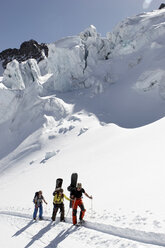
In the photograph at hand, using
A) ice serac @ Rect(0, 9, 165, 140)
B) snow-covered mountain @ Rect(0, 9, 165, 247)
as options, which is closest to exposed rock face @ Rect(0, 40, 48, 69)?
snow-covered mountain @ Rect(0, 9, 165, 247)

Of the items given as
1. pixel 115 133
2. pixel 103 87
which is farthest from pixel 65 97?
pixel 115 133

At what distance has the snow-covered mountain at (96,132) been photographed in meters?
8.86

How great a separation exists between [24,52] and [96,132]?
346 feet

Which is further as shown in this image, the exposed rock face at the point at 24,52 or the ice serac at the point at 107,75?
the exposed rock face at the point at 24,52

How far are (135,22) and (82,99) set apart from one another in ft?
67.1

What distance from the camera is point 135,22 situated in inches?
1833

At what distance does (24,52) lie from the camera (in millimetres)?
121938

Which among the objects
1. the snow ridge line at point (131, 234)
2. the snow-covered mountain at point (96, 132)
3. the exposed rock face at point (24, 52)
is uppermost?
the exposed rock face at point (24, 52)

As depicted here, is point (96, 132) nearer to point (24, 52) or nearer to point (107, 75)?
point (107, 75)

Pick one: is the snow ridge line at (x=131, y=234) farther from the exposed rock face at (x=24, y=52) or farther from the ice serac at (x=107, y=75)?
the exposed rock face at (x=24, y=52)

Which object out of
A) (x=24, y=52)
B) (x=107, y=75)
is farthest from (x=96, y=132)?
(x=24, y=52)

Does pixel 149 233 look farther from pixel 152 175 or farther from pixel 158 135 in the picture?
pixel 158 135

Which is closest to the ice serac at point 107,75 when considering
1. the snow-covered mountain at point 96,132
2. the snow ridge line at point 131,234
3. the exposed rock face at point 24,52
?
the snow-covered mountain at point 96,132

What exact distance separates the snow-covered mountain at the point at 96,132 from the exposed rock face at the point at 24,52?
64844 millimetres
